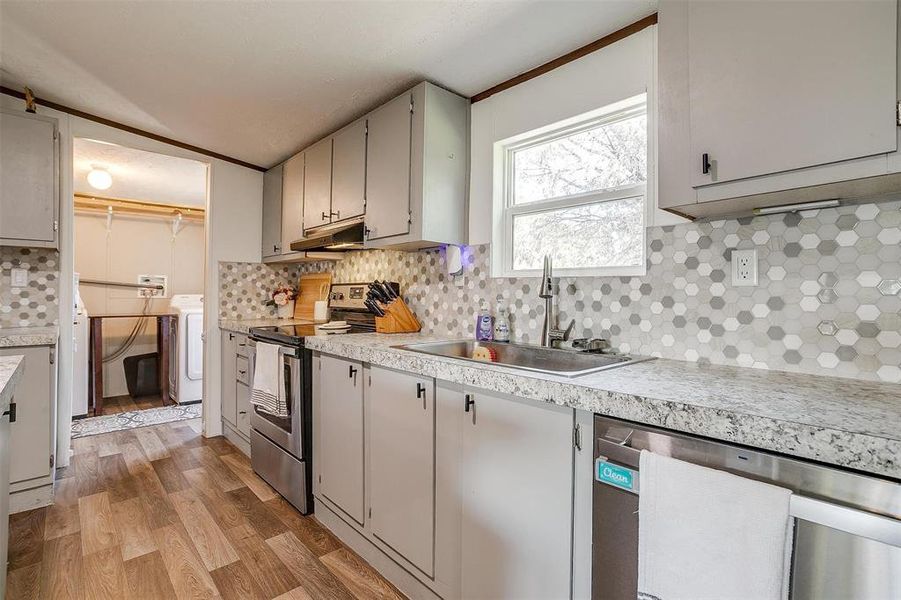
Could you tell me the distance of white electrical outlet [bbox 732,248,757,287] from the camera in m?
1.37

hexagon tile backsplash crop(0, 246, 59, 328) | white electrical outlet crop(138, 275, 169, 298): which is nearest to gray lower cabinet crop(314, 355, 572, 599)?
hexagon tile backsplash crop(0, 246, 59, 328)

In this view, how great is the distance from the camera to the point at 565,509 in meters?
1.13

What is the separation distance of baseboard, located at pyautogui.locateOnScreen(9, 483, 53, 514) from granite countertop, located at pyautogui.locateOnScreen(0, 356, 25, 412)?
4.73 feet

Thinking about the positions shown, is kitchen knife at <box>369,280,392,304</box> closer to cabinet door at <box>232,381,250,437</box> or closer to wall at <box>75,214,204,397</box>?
cabinet door at <box>232,381,250,437</box>

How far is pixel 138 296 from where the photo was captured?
4.84 m

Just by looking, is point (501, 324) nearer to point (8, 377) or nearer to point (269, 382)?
point (269, 382)

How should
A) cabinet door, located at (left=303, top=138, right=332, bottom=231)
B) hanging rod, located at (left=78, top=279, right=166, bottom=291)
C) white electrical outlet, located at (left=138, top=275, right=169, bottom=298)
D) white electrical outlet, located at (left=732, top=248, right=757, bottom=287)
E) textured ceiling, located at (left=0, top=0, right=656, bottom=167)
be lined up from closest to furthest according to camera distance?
white electrical outlet, located at (left=732, top=248, right=757, bottom=287) → textured ceiling, located at (left=0, top=0, right=656, bottom=167) → cabinet door, located at (left=303, top=138, right=332, bottom=231) → hanging rod, located at (left=78, top=279, right=166, bottom=291) → white electrical outlet, located at (left=138, top=275, right=169, bottom=298)

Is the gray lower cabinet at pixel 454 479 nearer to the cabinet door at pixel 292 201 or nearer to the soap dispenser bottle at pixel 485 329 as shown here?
the soap dispenser bottle at pixel 485 329

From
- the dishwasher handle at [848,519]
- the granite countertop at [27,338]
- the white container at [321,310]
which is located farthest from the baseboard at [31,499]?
the dishwasher handle at [848,519]

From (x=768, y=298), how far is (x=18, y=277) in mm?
3994

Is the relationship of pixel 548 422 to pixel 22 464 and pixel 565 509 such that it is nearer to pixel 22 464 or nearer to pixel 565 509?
pixel 565 509

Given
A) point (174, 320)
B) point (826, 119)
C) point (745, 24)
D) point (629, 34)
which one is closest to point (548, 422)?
point (826, 119)

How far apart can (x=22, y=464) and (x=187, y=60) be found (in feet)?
7.76

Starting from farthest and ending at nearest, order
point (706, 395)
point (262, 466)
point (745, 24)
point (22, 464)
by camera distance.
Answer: point (262, 466) → point (22, 464) → point (745, 24) → point (706, 395)
